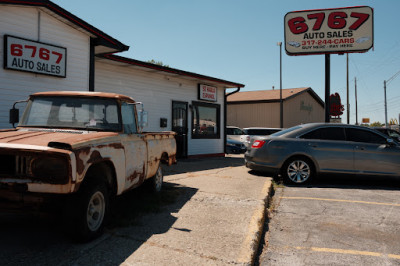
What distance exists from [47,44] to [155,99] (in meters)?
5.41

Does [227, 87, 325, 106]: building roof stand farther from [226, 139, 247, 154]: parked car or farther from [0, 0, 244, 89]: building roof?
[0, 0, 244, 89]: building roof

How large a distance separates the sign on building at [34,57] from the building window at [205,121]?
735cm

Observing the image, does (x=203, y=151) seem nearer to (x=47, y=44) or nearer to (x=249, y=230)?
(x=47, y=44)

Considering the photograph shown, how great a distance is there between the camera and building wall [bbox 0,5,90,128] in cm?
778

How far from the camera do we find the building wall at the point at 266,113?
3297cm

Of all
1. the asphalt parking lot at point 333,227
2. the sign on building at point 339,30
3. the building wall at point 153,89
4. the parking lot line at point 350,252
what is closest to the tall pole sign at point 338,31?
the sign on building at point 339,30

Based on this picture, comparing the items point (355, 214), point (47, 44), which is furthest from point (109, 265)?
point (47, 44)

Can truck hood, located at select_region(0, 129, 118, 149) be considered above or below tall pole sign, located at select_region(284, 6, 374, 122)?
below

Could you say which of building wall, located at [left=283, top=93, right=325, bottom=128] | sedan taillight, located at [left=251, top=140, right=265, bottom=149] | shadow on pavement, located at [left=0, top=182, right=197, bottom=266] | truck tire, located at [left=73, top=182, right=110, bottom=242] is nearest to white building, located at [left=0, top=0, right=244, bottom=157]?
sedan taillight, located at [left=251, top=140, right=265, bottom=149]

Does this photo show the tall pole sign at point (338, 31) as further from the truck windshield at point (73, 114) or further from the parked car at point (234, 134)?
the truck windshield at point (73, 114)

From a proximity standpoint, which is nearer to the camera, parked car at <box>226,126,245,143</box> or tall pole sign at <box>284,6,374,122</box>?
tall pole sign at <box>284,6,374,122</box>

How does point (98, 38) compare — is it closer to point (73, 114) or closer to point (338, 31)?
point (73, 114)

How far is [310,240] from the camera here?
14.6ft

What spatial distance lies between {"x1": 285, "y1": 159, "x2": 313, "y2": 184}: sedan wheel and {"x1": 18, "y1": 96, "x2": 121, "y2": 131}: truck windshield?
17.1ft
